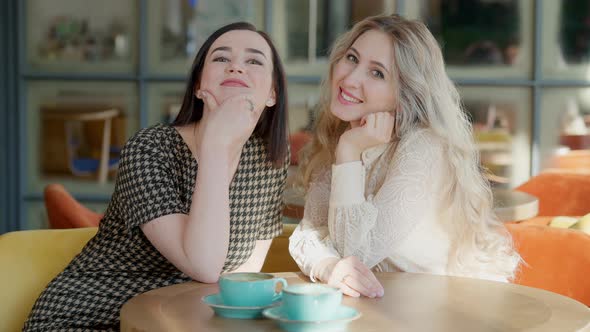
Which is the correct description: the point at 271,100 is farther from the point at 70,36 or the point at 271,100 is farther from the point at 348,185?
the point at 70,36

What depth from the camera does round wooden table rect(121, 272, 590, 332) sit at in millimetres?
1553

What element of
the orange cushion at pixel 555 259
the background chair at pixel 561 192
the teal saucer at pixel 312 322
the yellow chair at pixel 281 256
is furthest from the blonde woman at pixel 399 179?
the background chair at pixel 561 192

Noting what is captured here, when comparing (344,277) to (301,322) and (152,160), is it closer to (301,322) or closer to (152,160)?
(301,322)

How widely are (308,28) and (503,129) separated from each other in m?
1.27

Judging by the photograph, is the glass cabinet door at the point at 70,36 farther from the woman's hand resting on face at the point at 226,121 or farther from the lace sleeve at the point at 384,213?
the lace sleeve at the point at 384,213

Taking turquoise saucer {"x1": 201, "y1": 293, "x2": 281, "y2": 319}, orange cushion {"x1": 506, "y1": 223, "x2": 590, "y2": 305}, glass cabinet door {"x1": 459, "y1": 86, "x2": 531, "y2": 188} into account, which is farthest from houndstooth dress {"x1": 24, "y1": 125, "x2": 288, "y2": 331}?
glass cabinet door {"x1": 459, "y1": 86, "x2": 531, "y2": 188}

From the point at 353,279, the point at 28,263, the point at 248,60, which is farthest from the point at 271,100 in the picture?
the point at 28,263

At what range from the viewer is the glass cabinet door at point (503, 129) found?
527 cm

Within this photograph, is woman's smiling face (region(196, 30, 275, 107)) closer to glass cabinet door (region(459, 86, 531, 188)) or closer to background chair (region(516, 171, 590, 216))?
background chair (region(516, 171, 590, 216))

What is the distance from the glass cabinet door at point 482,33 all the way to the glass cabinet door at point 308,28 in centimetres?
37

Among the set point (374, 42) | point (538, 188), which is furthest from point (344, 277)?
point (538, 188)

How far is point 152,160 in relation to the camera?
2.07m

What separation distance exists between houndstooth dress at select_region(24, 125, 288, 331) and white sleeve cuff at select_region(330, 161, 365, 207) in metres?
0.26

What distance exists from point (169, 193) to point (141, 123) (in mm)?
3425
